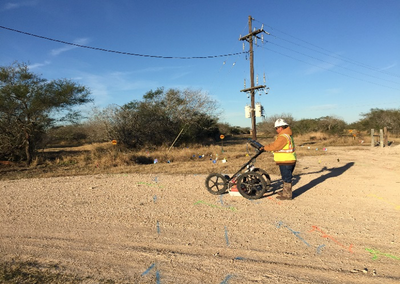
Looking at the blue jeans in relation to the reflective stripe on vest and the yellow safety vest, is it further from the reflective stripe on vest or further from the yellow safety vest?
the reflective stripe on vest

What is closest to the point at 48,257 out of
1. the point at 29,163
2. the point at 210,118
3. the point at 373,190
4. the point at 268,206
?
the point at 268,206

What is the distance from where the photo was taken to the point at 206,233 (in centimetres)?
431

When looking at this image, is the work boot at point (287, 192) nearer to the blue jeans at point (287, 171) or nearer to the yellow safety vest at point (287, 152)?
the blue jeans at point (287, 171)

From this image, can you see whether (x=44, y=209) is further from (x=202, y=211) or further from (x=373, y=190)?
(x=373, y=190)

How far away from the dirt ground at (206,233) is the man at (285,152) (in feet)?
1.21

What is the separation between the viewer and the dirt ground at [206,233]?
3174 millimetres

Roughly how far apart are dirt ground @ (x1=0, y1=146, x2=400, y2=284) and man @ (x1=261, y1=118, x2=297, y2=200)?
370 mm

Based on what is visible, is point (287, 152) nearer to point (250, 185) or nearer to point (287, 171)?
point (287, 171)

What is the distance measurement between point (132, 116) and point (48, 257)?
18613mm

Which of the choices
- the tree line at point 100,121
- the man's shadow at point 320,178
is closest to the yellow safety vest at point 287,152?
the man's shadow at point 320,178

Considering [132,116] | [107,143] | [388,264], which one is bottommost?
[388,264]

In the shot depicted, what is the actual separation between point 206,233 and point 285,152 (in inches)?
106

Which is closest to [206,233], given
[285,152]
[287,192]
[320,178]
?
[287,192]

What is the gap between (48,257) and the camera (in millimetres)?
3514
